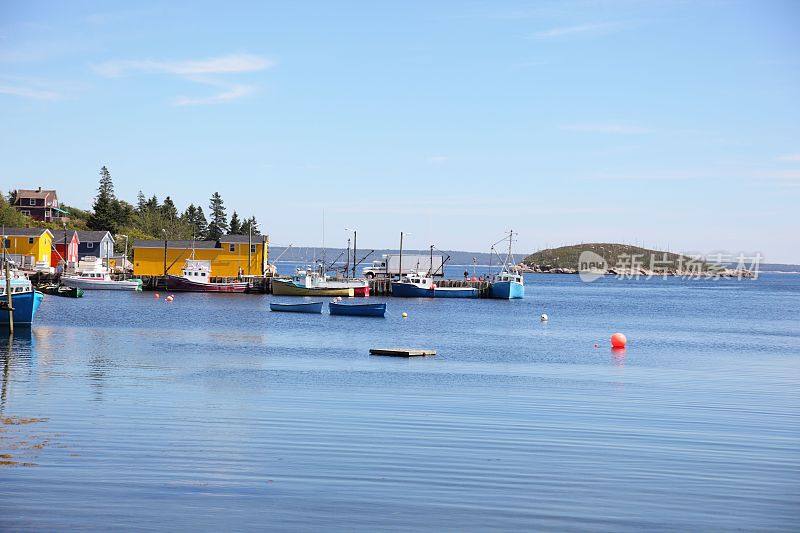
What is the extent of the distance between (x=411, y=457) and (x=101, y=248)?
123 metres

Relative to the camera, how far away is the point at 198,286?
393ft

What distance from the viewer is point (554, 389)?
3678 cm

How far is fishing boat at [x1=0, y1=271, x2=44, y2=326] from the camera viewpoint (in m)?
55.6

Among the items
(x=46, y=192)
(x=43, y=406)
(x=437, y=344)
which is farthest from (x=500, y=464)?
(x=46, y=192)

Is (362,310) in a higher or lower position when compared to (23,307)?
lower

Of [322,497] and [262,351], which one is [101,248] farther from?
[322,497]

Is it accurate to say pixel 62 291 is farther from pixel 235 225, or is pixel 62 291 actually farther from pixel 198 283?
pixel 235 225

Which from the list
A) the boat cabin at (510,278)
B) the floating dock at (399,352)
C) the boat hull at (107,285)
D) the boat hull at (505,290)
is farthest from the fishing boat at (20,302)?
the boat cabin at (510,278)

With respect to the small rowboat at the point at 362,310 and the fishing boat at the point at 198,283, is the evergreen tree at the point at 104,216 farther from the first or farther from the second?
the small rowboat at the point at 362,310

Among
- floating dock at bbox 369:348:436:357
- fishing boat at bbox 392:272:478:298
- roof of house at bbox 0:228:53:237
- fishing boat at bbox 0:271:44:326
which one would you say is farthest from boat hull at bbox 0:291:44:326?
fishing boat at bbox 392:272:478:298

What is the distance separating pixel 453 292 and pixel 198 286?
3321 centimetres

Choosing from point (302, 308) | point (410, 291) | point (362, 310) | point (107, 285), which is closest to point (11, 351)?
point (362, 310)

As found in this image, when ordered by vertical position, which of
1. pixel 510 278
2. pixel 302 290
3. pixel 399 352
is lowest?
pixel 399 352

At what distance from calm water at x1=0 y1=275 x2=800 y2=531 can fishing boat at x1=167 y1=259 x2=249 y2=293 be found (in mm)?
64631
